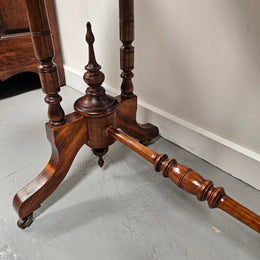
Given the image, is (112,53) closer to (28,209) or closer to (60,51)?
(60,51)

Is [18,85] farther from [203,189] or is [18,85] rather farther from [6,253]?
[203,189]

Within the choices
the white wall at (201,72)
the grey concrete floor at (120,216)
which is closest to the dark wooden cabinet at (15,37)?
the white wall at (201,72)

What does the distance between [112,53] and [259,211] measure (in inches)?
33.9

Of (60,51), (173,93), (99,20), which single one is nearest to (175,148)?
(173,93)

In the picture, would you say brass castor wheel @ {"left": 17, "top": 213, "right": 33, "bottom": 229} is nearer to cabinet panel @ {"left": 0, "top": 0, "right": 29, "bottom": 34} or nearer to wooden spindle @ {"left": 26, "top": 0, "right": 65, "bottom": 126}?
wooden spindle @ {"left": 26, "top": 0, "right": 65, "bottom": 126}

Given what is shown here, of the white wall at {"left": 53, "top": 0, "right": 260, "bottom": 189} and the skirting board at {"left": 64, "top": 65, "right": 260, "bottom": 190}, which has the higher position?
the white wall at {"left": 53, "top": 0, "right": 260, "bottom": 189}

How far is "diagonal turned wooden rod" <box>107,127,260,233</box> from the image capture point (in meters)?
0.50

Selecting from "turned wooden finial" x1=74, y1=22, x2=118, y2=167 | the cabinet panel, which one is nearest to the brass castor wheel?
"turned wooden finial" x1=74, y1=22, x2=118, y2=167

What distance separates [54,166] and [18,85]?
1077 millimetres

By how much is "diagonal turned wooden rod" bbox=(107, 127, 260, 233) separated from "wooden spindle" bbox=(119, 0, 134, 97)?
0.27 m

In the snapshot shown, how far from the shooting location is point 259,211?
2.34 ft

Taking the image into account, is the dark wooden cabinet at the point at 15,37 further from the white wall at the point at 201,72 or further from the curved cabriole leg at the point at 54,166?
the curved cabriole leg at the point at 54,166

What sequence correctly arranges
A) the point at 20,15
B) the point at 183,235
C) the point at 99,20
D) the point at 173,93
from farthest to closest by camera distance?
the point at 20,15, the point at 99,20, the point at 173,93, the point at 183,235

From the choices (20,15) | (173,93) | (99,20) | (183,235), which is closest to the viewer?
(183,235)
